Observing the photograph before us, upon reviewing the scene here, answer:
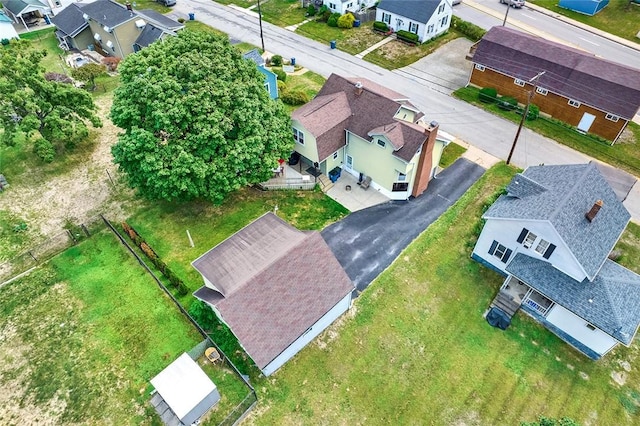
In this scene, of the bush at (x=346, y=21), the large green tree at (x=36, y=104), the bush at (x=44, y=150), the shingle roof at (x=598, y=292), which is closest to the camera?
the shingle roof at (x=598, y=292)

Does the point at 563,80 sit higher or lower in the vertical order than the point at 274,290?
higher

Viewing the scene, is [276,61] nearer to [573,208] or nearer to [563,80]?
[563,80]

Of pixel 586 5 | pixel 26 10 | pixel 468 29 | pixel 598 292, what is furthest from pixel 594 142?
pixel 26 10

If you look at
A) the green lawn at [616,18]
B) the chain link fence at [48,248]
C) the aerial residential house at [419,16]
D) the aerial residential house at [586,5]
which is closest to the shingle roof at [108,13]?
the chain link fence at [48,248]

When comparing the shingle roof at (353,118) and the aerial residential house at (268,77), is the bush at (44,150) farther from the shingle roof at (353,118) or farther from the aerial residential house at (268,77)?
the shingle roof at (353,118)

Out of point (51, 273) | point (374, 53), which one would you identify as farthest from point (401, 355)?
point (374, 53)

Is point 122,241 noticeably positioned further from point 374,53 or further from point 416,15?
point 416,15

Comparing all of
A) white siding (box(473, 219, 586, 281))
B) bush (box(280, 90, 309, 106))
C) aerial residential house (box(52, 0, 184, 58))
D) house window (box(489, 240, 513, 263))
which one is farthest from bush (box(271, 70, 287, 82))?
house window (box(489, 240, 513, 263))
